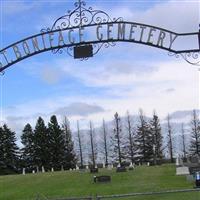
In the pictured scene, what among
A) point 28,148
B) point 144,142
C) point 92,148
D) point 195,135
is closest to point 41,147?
point 28,148

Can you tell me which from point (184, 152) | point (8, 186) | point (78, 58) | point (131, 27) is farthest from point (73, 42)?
point (184, 152)

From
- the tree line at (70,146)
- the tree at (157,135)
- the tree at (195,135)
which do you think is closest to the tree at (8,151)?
the tree line at (70,146)

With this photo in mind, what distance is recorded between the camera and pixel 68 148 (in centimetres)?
11619

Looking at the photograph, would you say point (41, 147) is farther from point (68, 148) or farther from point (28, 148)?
point (68, 148)

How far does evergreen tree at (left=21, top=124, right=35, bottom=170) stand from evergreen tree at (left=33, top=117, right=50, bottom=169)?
859mm

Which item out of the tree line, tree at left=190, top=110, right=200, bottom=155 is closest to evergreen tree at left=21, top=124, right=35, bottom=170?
the tree line

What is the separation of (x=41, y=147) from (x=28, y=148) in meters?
2.77

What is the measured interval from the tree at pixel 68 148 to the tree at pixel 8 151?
31.6ft

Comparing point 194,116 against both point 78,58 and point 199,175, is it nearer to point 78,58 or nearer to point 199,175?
point 199,175

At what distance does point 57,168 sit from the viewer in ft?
362

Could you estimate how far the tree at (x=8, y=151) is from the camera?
109 m

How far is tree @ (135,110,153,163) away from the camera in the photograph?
112 meters

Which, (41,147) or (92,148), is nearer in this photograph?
(41,147)

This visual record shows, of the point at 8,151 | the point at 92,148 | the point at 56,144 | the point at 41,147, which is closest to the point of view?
Result: the point at 8,151
